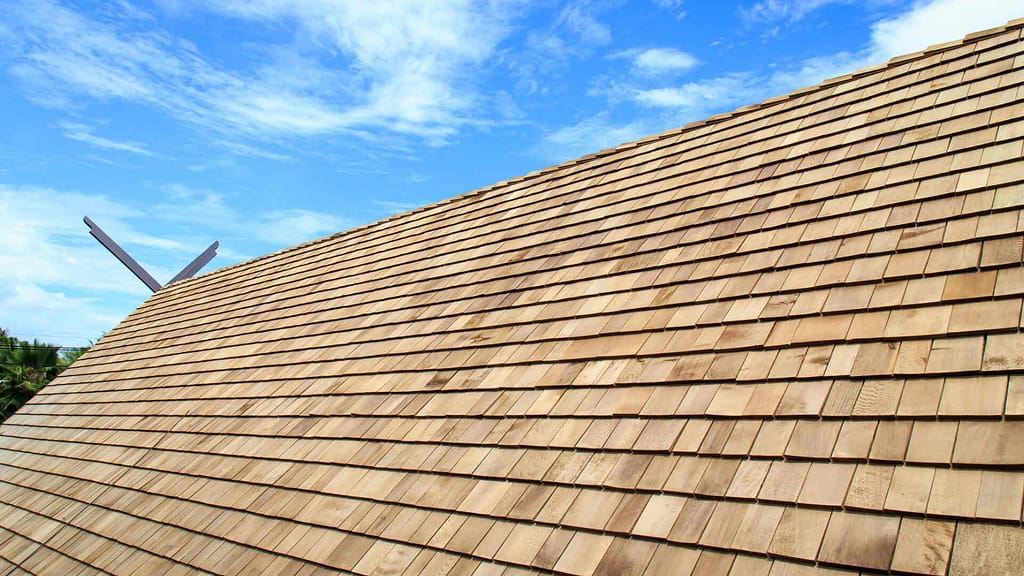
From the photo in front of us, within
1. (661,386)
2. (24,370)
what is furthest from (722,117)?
(24,370)

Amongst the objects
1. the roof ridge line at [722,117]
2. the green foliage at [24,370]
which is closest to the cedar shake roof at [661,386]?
the roof ridge line at [722,117]

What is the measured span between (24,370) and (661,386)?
81.4ft

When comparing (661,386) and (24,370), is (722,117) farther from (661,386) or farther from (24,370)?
(24,370)

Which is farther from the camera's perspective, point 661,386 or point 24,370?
point 24,370

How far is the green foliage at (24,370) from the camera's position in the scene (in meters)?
21.9

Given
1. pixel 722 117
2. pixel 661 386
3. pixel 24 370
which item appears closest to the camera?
pixel 661 386

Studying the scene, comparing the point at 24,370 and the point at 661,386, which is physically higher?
the point at 24,370

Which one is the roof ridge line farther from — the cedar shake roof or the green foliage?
the green foliage

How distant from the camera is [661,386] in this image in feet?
11.9

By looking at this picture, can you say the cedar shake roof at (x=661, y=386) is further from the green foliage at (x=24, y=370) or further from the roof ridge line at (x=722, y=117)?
the green foliage at (x=24, y=370)

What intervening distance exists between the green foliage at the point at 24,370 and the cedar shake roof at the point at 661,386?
673 inches

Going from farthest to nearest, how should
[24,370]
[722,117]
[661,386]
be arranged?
[24,370] → [722,117] → [661,386]

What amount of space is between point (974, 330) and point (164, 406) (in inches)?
311

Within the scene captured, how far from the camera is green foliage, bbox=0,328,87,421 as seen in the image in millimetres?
21855
